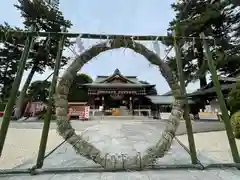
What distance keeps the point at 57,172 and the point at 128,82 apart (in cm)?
2206

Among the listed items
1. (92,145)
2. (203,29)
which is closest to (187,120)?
(92,145)

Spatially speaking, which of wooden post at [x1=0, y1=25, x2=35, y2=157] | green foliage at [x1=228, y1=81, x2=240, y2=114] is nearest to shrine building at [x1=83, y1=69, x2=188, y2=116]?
green foliage at [x1=228, y1=81, x2=240, y2=114]

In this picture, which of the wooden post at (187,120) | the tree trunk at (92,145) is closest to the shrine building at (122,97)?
the wooden post at (187,120)

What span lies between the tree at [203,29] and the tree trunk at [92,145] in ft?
35.9

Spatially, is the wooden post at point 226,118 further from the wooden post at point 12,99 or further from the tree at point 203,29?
the tree at point 203,29

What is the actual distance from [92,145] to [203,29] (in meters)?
15.1

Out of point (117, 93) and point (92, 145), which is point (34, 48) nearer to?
point (117, 93)

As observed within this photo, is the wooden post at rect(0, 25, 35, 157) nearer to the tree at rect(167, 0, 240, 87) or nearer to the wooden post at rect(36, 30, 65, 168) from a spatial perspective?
the wooden post at rect(36, 30, 65, 168)

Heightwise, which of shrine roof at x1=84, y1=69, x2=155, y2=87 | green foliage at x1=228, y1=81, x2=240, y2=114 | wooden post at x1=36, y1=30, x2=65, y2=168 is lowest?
wooden post at x1=36, y1=30, x2=65, y2=168

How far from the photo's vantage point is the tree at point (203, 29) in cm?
1396

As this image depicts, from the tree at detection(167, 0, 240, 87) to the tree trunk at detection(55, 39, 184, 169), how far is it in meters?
10.9

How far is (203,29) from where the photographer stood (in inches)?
588

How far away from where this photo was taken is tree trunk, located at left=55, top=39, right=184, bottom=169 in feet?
8.61

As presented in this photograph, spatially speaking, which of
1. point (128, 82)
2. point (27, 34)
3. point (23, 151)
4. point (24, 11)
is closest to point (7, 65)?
point (24, 11)
